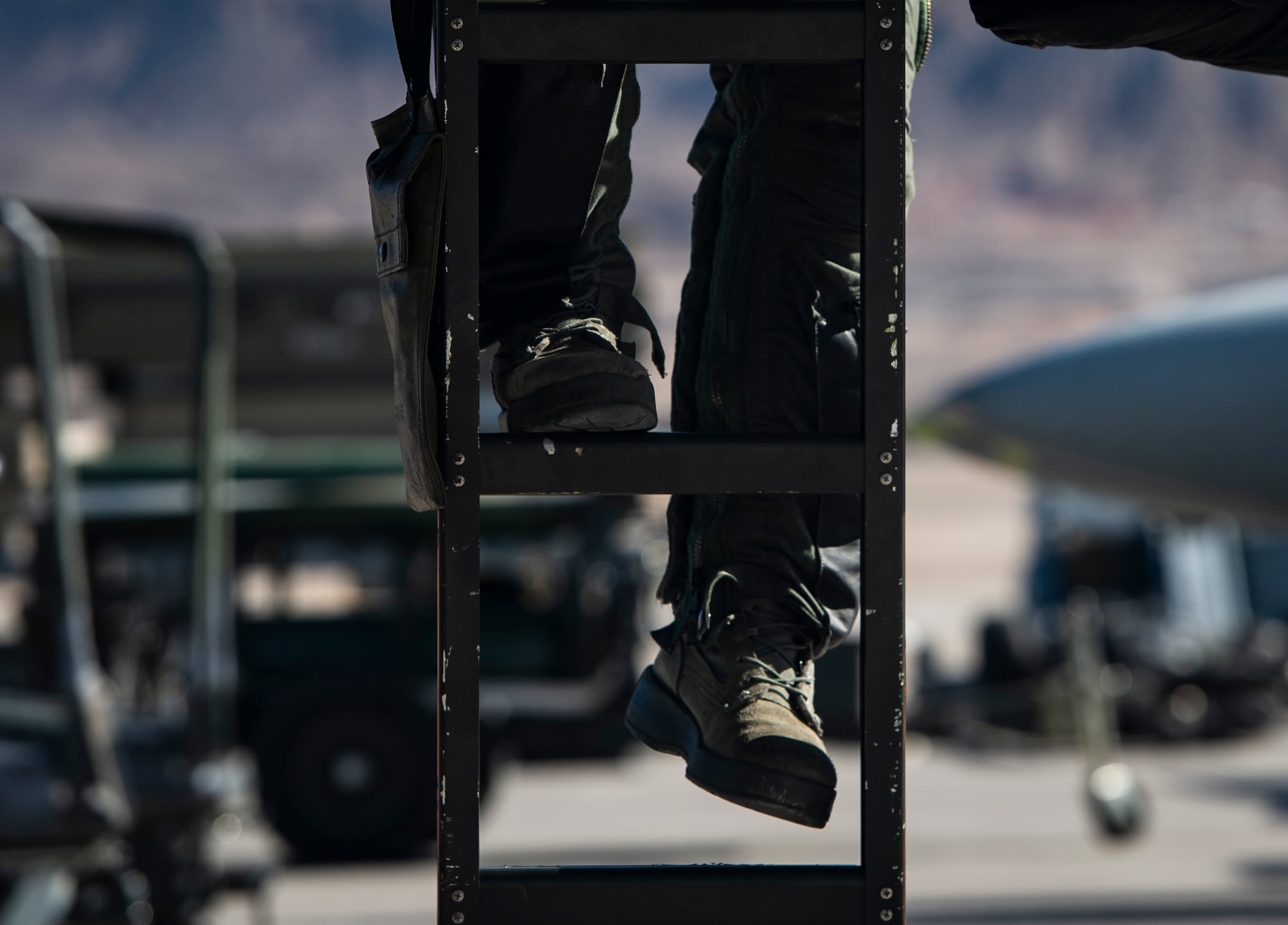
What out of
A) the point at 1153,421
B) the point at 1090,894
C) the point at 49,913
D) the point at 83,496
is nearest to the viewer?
the point at 49,913

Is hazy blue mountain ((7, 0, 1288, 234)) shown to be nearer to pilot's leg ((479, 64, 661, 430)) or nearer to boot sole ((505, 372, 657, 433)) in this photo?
pilot's leg ((479, 64, 661, 430))

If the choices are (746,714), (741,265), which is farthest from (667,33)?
(746,714)

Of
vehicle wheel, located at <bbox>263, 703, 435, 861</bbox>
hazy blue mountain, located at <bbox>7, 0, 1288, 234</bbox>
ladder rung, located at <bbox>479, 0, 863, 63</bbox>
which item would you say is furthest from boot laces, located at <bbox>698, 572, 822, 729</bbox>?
hazy blue mountain, located at <bbox>7, 0, 1288, 234</bbox>

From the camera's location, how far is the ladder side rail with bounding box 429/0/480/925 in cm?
167

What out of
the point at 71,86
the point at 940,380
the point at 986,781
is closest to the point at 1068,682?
the point at 986,781

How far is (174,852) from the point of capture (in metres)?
6.09

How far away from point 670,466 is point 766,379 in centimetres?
33

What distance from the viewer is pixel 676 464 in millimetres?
1697

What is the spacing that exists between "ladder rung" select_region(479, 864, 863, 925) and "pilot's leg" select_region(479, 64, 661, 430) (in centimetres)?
50

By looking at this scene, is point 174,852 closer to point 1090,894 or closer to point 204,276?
point 204,276

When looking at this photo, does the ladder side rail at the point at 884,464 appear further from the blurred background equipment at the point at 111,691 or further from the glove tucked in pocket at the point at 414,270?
the blurred background equipment at the point at 111,691

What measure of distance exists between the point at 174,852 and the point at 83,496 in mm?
4175

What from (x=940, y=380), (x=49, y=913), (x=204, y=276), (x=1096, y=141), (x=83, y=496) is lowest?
(x=49, y=913)

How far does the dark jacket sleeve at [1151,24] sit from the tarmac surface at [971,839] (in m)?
4.80
